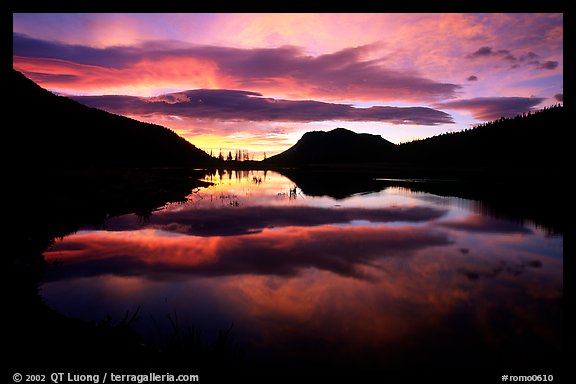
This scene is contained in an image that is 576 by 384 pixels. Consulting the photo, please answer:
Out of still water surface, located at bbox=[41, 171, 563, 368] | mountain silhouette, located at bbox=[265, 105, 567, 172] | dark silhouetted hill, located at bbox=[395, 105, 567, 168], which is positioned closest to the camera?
still water surface, located at bbox=[41, 171, 563, 368]

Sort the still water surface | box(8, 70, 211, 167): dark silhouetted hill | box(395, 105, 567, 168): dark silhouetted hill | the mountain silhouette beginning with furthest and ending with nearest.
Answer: box(395, 105, 567, 168): dark silhouetted hill, the mountain silhouette, box(8, 70, 211, 167): dark silhouetted hill, the still water surface

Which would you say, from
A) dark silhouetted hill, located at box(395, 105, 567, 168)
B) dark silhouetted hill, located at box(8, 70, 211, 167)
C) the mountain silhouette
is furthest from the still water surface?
dark silhouetted hill, located at box(395, 105, 567, 168)

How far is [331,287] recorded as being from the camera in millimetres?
10016

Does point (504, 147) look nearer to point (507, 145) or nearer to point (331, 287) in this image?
point (507, 145)

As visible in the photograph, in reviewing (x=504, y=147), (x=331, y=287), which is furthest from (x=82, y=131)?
(x=504, y=147)

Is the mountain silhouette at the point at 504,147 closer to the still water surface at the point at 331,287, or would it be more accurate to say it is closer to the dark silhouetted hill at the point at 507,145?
the dark silhouetted hill at the point at 507,145

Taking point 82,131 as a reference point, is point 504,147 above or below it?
below

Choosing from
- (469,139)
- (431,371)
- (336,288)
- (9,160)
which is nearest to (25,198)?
(9,160)

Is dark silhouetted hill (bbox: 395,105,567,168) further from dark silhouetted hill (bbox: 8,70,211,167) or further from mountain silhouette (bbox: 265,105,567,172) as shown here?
dark silhouetted hill (bbox: 8,70,211,167)

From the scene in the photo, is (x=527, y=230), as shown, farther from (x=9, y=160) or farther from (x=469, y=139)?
(x=469, y=139)

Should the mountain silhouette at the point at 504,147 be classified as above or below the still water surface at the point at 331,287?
above

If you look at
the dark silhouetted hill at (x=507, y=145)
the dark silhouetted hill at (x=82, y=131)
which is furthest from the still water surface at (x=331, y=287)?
the dark silhouetted hill at (x=507, y=145)

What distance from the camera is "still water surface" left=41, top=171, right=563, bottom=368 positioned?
6969mm

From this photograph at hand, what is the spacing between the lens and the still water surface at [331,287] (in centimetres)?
697
